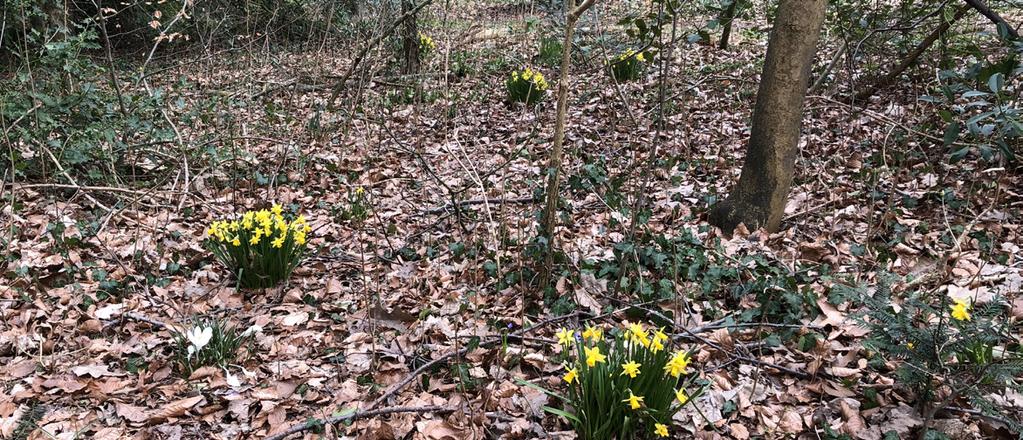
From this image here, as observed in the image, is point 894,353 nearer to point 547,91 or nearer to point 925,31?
point 925,31

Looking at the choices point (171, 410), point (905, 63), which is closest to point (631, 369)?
point (171, 410)

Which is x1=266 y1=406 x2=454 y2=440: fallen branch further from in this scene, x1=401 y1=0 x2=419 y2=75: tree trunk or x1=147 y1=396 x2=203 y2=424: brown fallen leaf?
x1=401 y1=0 x2=419 y2=75: tree trunk

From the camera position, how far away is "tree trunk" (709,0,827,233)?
3102mm

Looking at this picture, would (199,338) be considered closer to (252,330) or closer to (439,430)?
(252,330)

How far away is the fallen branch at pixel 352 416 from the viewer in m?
2.28

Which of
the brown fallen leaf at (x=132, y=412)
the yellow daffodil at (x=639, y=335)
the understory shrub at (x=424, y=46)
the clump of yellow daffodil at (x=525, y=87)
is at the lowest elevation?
the brown fallen leaf at (x=132, y=412)

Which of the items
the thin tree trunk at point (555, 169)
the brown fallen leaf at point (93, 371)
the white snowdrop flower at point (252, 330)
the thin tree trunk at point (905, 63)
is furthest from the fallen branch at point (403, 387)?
the thin tree trunk at point (905, 63)

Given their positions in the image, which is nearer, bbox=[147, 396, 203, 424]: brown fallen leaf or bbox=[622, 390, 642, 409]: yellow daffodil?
bbox=[622, 390, 642, 409]: yellow daffodil

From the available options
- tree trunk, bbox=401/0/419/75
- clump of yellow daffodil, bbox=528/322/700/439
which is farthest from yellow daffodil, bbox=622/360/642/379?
tree trunk, bbox=401/0/419/75

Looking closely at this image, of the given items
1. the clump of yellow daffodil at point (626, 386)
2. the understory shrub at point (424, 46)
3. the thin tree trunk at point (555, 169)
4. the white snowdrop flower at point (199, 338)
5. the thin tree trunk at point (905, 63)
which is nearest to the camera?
the clump of yellow daffodil at point (626, 386)

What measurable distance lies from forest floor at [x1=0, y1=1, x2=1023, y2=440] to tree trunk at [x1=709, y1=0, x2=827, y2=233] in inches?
5.8

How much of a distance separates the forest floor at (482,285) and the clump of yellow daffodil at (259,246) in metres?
→ 0.13

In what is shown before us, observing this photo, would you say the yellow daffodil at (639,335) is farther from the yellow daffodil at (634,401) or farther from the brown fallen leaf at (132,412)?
the brown fallen leaf at (132,412)

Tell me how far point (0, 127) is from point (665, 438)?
493 centimetres
